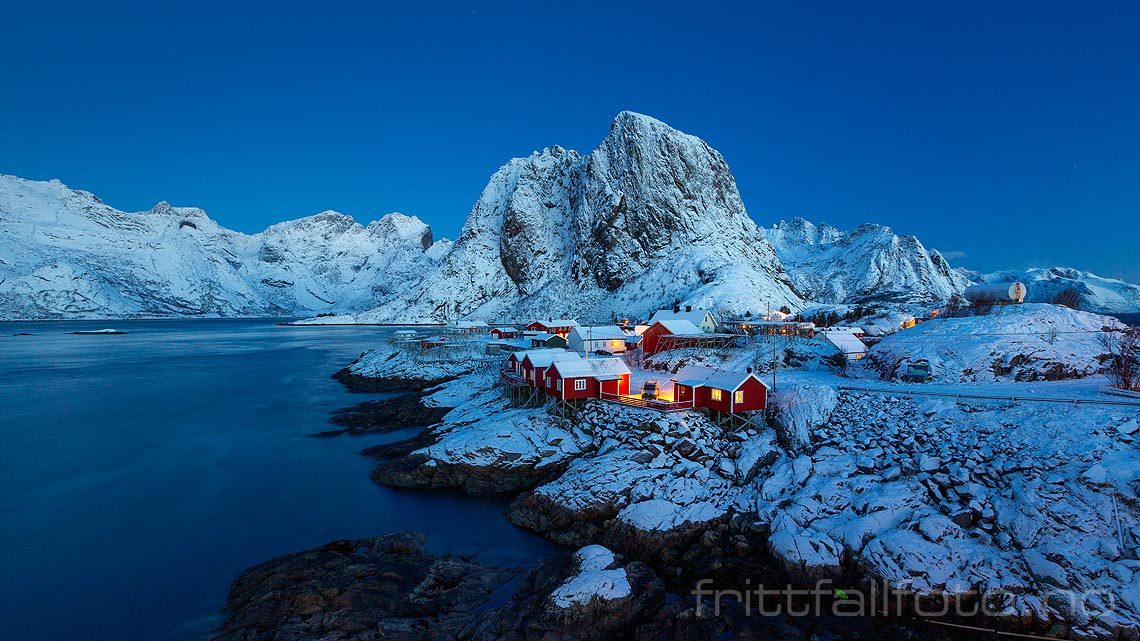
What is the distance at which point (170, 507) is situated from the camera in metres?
23.7

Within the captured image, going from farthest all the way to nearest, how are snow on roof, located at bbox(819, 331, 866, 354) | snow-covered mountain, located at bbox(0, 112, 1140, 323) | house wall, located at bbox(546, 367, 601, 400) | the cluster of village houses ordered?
1. snow-covered mountain, located at bbox(0, 112, 1140, 323)
2. snow on roof, located at bbox(819, 331, 866, 354)
3. house wall, located at bbox(546, 367, 601, 400)
4. the cluster of village houses

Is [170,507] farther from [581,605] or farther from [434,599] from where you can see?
[581,605]

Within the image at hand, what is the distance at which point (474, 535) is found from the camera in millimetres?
20453

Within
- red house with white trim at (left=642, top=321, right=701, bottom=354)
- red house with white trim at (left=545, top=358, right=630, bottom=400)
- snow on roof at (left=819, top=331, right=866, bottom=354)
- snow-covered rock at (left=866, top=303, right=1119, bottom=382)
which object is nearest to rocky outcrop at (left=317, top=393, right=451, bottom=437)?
red house with white trim at (left=545, top=358, right=630, bottom=400)

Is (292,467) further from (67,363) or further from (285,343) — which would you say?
(285,343)

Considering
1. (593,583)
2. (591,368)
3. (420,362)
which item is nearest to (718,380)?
(591,368)

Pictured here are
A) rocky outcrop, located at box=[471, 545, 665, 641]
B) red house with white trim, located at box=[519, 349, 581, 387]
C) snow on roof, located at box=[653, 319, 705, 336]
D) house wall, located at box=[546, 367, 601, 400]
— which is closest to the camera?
rocky outcrop, located at box=[471, 545, 665, 641]

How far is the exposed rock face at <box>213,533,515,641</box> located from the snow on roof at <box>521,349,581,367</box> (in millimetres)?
15067

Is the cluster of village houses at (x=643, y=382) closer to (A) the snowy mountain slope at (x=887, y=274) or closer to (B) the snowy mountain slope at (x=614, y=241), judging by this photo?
(B) the snowy mountain slope at (x=614, y=241)

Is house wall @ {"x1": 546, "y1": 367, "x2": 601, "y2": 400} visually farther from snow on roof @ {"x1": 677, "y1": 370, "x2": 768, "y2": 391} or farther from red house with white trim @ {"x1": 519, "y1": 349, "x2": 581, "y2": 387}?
snow on roof @ {"x1": 677, "y1": 370, "x2": 768, "y2": 391}

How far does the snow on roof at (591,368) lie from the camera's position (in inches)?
1146

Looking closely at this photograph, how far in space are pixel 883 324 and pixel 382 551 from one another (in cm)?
7161

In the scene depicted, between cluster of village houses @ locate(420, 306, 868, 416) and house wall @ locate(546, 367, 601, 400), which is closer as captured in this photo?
cluster of village houses @ locate(420, 306, 868, 416)

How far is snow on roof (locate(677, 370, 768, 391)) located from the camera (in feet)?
86.3
